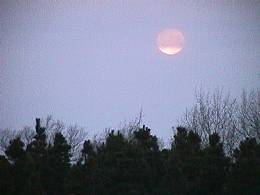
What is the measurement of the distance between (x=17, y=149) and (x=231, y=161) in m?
10.3

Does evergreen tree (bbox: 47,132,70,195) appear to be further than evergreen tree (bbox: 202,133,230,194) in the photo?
Yes

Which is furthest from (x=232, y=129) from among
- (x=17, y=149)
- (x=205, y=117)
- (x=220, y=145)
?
(x=17, y=149)

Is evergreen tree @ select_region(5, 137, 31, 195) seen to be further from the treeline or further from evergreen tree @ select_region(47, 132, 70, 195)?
evergreen tree @ select_region(47, 132, 70, 195)

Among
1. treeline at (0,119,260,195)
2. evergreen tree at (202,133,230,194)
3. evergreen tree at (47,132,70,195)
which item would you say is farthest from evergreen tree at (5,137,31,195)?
evergreen tree at (202,133,230,194)

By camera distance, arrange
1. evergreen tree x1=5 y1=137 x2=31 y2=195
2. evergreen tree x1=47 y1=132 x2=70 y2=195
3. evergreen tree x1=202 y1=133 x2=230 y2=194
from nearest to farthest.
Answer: evergreen tree x1=5 y1=137 x2=31 y2=195 → evergreen tree x1=202 y1=133 x2=230 y2=194 → evergreen tree x1=47 y1=132 x2=70 y2=195

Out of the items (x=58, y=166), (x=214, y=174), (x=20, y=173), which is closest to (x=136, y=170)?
(x=214, y=174)

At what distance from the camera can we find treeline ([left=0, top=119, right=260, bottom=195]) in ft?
56.1

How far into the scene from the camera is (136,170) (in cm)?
1766

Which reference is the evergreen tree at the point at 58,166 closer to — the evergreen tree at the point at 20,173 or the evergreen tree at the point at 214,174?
the evergreen tree at the point at 20,173

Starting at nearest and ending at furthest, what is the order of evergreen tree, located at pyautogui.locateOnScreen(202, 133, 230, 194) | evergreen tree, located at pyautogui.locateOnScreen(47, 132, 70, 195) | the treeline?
the treeline
evergreen tree, located at pyautogui.locateOnScreen(202, 133, 230, 194)
evergreen tree, located at pyautogui.locateOnScreen(47, 132, 70, 195)

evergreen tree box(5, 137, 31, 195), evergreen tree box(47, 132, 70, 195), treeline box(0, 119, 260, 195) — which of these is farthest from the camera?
evergreen tree box(47, 132, 70, 195)

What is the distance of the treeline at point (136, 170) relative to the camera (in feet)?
56.1

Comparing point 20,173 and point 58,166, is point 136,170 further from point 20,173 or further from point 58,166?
point 20,173

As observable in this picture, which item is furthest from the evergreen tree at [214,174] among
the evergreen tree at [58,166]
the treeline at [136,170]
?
the evergreen tree at [58,166]
